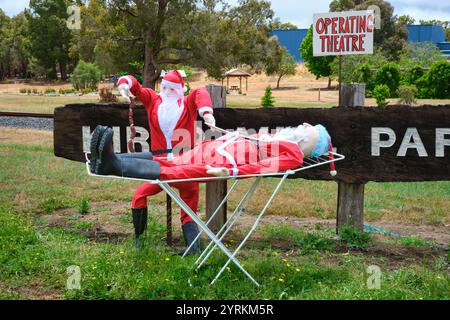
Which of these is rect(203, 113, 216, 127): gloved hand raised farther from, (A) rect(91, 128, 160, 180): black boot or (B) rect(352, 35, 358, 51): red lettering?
(B) rect(352, 35, 358, 51): red lettering

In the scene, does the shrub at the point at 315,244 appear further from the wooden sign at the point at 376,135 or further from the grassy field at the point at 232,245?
the wooden sign at the point at 376,135

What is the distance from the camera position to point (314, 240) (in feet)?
18.7

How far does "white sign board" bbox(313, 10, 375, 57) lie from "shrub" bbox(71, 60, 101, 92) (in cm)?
3545

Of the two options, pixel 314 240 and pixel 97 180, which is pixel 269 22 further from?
pixel 314 240

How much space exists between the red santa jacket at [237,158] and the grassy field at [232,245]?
0.77 metres

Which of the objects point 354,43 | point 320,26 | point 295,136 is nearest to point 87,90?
point 320,26

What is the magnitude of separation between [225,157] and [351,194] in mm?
2163

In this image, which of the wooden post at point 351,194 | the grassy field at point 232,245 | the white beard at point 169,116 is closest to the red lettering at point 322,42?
the wooden post at point 351,194

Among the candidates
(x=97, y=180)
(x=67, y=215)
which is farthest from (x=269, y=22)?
(x=67, y=215)

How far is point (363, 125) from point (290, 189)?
10.1 feet

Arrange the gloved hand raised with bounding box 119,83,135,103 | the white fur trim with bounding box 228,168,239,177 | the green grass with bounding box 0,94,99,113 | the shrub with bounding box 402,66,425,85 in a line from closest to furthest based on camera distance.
Answer: the white fur trim with bounding box 228,168,239,177 < the gloved hand raised with bounding box 119,83,135,103 < the green grass with bounding box 0,94,99,113 < the shrub with bounding box 402,66,425,85

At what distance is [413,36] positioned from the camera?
212 ft

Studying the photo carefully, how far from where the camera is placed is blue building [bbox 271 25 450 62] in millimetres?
63719

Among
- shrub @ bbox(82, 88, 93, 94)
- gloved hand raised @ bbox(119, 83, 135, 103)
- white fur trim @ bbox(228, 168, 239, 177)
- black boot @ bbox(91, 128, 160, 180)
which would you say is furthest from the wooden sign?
shrub @ bbox(82, 88, 93, 94)
